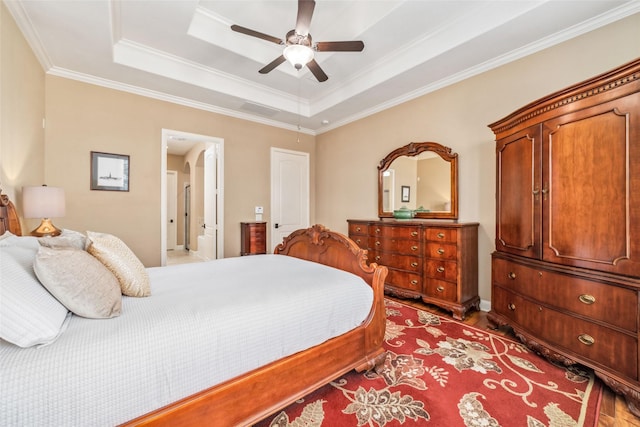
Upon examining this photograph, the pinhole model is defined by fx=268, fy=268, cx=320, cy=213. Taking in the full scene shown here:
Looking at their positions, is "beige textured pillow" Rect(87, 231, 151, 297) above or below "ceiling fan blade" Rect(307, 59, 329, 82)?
below

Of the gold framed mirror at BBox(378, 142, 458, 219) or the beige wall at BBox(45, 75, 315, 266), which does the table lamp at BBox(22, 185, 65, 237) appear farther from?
the gold framed mirror at BBox(378, 142, 458, 219)

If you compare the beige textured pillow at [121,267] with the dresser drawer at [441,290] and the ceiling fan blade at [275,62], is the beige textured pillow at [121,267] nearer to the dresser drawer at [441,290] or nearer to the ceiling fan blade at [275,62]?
the ceiling fan blade at [275,62]

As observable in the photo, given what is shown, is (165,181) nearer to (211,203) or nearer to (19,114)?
(211,203)

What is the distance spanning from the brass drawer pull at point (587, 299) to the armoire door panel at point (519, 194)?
1.26ft

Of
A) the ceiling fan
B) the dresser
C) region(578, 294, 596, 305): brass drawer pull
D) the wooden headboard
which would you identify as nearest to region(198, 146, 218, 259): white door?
the wooden headboard

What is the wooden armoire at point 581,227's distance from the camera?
5.30 feet

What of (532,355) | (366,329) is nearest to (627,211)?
(532,355)

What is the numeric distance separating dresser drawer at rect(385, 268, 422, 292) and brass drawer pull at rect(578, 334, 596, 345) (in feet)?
4.88

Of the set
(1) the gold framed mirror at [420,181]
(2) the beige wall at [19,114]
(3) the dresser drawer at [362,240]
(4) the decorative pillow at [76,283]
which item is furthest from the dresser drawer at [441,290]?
(2) the beige wall at [19,114]

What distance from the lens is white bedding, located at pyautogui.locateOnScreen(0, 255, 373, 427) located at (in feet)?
2.84

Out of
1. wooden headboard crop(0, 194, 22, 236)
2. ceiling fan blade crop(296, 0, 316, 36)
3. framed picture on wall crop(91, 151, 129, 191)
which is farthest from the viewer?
framed picture on wall crop(91, 151, 129, 191)

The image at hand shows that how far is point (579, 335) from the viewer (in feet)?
5.99

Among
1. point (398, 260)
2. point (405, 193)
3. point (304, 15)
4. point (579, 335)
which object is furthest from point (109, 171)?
point (579, 335)

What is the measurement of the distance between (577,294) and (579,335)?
0.90 ft
